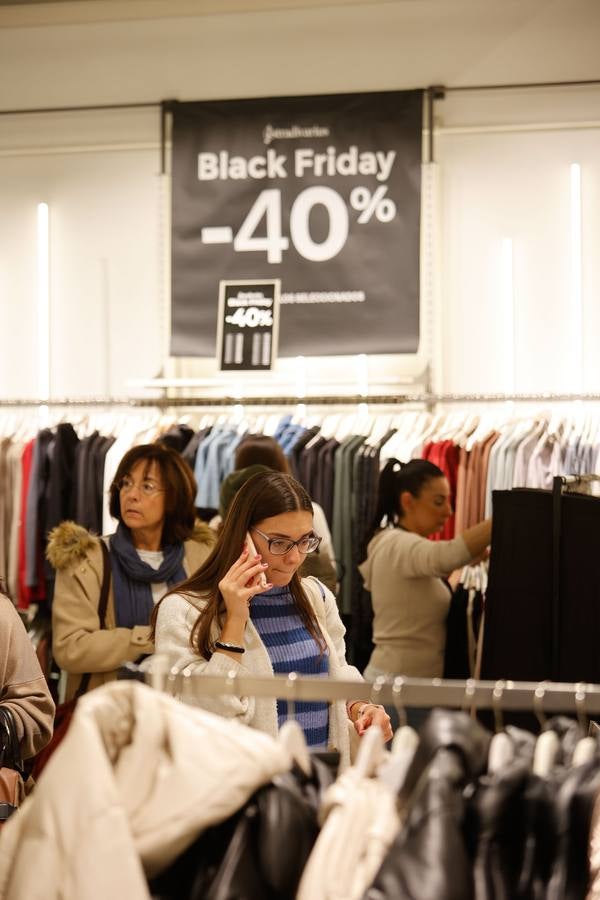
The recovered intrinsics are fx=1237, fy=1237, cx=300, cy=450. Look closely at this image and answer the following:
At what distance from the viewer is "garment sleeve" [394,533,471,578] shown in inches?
176

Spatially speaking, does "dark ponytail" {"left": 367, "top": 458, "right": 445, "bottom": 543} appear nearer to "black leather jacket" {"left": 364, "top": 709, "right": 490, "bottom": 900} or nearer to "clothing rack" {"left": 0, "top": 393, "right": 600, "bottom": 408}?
"clothing rack" {"left": 0, "top": 393, "right": 600, "bottom": 408}

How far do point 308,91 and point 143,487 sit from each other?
3549 mm

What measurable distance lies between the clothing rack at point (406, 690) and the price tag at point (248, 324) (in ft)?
14.2

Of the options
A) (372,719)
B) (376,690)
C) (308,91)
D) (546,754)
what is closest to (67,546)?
(372,719)

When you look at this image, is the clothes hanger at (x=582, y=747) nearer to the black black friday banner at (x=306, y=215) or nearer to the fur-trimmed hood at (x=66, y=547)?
the fur-trimmed hood at (x=66, y=547)

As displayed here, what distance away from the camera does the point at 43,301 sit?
7.07 metres

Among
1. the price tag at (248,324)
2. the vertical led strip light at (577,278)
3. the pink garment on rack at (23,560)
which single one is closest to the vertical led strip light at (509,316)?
the vertical led strip light at (577,278)

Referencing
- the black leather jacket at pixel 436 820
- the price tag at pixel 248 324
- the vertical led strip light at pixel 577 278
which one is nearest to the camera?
the black leather jacket at pixel 436 820

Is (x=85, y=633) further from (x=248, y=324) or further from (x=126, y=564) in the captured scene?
(x=248, y=324)

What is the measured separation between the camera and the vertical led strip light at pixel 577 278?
6.53 meters

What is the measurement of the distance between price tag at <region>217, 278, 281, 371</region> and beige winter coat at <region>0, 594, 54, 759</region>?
11.0ft

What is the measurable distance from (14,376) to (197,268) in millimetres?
1292

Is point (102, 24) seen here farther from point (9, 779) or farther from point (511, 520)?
point (9, 779)

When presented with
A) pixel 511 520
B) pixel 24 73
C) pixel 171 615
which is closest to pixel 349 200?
pixel 24 73
